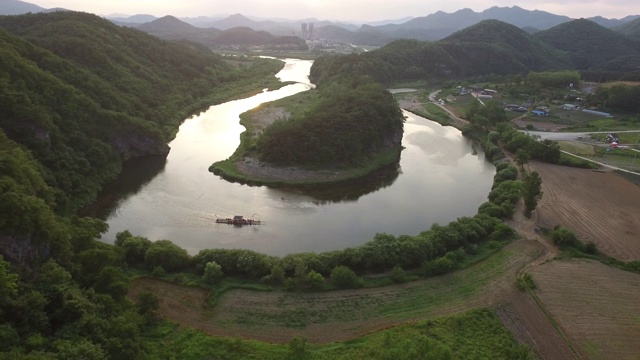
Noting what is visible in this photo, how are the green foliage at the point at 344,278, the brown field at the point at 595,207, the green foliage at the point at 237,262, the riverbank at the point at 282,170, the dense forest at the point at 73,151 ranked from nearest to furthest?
the dense forest at the point at 73,151 → the green foliage at the point at 344,278 → the green foliage at the point at 237,262 → the brown field at the point at 595,207 → the riverbank at the point at 282,170

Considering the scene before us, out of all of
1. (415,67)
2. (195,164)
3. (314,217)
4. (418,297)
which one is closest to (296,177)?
(314,217)

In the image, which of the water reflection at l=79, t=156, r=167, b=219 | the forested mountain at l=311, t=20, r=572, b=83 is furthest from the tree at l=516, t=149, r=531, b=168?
the forested mountain at l=311, t=20, r=572, b=83

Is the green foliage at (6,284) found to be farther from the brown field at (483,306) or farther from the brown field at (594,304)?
the brown field at (594,304)

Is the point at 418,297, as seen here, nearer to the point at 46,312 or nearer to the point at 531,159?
the point at 46,312

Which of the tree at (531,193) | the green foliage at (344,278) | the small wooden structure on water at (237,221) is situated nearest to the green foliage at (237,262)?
the green foliage at (344,278)

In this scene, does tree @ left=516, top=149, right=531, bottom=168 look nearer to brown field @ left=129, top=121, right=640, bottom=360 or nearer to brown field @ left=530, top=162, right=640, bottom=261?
brown field @ left=530, top=162, right=640, bottom=261
